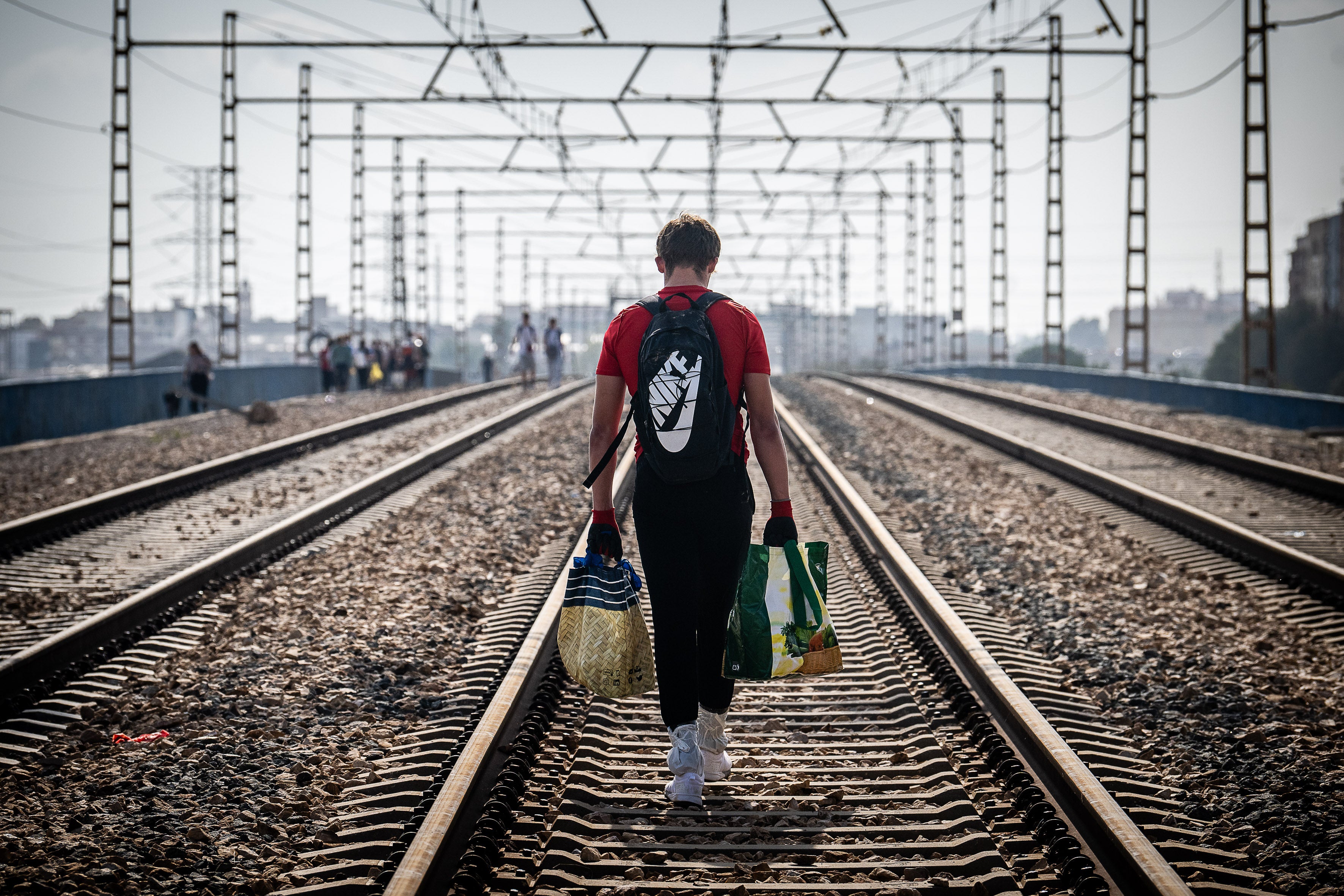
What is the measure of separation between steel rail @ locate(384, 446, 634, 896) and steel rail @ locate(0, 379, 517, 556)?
5409mm

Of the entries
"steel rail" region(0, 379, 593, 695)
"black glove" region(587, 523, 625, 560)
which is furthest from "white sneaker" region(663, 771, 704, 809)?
"steel rail" region(0, 379, 593, 695)

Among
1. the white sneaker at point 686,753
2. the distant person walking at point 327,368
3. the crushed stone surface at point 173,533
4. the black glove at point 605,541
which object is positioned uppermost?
the distant person walking at point 327,368

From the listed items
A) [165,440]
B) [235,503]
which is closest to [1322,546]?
[235,503]

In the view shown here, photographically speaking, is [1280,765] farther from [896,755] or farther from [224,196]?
[224,196]

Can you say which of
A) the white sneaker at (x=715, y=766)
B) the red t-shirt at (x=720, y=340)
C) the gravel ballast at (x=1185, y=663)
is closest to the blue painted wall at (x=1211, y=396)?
the gravel ballast at (x=1185, y=663)

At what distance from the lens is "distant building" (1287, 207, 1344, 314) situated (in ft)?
221

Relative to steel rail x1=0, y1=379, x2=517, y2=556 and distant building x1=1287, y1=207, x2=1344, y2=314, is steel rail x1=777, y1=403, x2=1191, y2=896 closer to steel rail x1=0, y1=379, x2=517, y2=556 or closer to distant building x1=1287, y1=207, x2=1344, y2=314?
steel rail x1=0, y1=379, x2=517, y2=556

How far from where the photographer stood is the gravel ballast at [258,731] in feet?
11.5

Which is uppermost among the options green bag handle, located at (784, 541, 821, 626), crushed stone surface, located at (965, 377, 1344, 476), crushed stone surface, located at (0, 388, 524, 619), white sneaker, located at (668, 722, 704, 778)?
crushed stone surface, located at (965, 377, 1344, 476)

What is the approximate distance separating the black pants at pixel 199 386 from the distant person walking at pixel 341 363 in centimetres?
657

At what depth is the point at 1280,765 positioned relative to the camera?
4234 mm

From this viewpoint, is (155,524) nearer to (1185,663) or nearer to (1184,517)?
(1185,663)

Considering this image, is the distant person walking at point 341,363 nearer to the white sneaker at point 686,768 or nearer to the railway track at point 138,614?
the railway track at point 138,614

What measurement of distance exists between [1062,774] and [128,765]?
354cm
